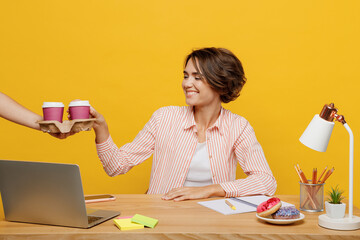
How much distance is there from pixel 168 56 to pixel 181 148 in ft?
3.44

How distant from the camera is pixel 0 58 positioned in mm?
3096

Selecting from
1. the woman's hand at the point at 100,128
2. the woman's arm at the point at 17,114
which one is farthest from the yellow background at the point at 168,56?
the woman's arm at the point at 17,114

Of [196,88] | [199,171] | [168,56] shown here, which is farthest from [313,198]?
[168,56]

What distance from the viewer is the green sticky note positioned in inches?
54.3

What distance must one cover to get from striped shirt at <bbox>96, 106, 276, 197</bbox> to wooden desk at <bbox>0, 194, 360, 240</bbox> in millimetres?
688

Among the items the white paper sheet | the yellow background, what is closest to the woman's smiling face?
the white paper sheet

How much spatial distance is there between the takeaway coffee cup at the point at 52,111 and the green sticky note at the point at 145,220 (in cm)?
51

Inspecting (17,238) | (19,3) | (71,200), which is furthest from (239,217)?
(19,3)

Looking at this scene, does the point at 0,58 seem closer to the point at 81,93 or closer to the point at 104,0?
the point at 81,93

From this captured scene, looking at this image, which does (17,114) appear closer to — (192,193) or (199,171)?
(192,193)

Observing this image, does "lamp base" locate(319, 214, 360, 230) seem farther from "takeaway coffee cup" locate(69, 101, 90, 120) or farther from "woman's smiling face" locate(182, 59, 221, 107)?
"woman's smiling face" locate(182, 59, 221, 107)

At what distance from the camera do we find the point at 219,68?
2.36m

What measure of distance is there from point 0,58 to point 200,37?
→ 1.48 meters

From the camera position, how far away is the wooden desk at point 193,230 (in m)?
1.31
